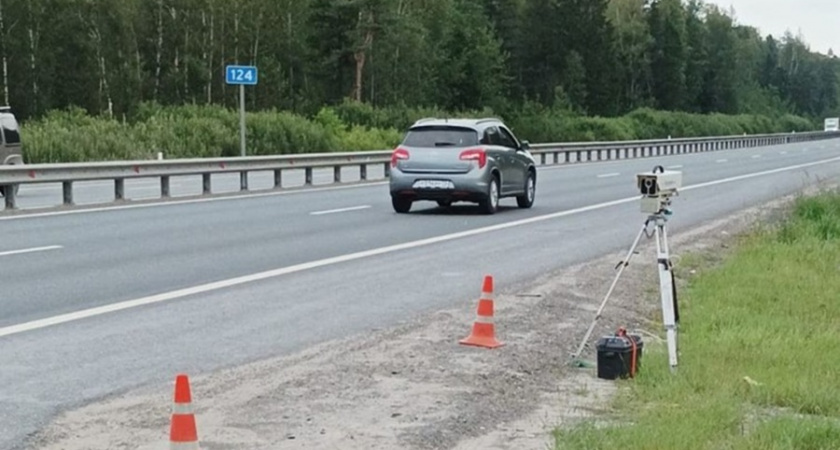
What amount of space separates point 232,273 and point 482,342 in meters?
4.84

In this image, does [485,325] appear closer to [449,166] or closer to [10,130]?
[449,166]

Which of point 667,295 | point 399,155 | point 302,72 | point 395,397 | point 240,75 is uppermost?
point 302,72

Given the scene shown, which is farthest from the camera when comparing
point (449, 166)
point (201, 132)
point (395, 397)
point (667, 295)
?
point (201, 132)

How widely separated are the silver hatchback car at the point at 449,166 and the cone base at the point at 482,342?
1263cm

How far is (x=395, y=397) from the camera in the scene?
7793mm

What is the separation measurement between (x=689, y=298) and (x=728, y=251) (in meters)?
5.08

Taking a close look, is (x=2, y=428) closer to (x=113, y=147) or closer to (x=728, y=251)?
(x=728, y=251)

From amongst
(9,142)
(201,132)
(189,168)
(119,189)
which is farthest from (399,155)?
(201,132)

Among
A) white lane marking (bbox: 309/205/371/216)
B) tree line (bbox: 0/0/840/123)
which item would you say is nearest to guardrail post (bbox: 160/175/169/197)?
white lane marking (bbox: 309/205/371/216)

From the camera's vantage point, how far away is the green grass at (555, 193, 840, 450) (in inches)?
A: 265

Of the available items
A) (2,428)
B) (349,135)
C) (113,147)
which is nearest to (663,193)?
(2,428)

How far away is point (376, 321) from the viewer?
10820 millimetres

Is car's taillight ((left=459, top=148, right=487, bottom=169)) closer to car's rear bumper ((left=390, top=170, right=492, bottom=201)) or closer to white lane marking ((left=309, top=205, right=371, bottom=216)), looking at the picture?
car's rear bumper ((left=390, top=170, right=492, bottom=201))

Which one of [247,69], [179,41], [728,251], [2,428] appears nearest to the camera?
[2,428]
